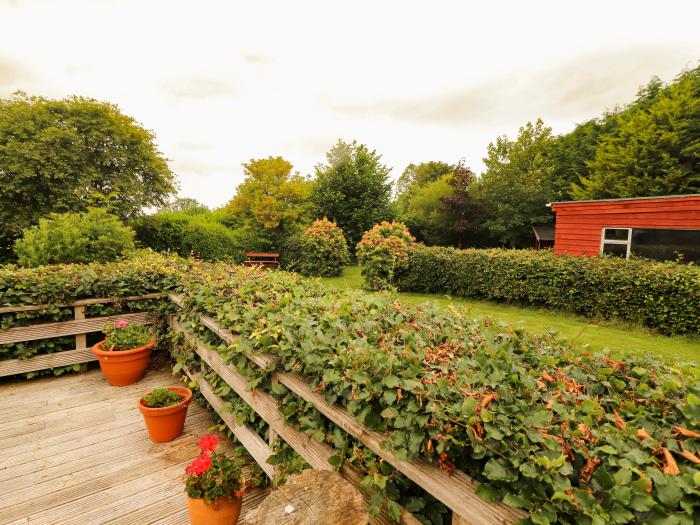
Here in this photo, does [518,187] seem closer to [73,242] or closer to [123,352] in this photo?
[73,242]

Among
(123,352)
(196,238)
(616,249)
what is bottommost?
(123,352)

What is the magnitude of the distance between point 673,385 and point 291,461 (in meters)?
1.92

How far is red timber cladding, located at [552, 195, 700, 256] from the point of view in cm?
952

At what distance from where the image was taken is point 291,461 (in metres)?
2.07

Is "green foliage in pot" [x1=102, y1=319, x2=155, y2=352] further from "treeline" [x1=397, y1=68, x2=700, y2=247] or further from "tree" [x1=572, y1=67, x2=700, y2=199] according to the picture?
"tree" [x1=572, y1=67, x2=700, y2=199]

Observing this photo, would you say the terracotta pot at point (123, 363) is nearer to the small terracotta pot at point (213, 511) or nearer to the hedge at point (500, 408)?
the hedge at point (500, 408)

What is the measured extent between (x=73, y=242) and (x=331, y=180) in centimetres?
1489

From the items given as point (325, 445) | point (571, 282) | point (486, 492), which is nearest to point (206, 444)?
point (325, 445)

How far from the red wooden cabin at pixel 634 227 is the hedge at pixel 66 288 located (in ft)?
36.8

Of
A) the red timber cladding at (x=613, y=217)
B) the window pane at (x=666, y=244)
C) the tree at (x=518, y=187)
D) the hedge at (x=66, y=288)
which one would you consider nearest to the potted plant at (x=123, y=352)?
the hedge at (x=66, y=288)

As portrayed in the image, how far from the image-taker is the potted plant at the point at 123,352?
13.1 feet

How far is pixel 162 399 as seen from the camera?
3.10 meters

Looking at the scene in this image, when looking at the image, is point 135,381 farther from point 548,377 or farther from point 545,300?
point 545,300

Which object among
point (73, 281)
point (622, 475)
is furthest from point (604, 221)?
point (73, 281)
